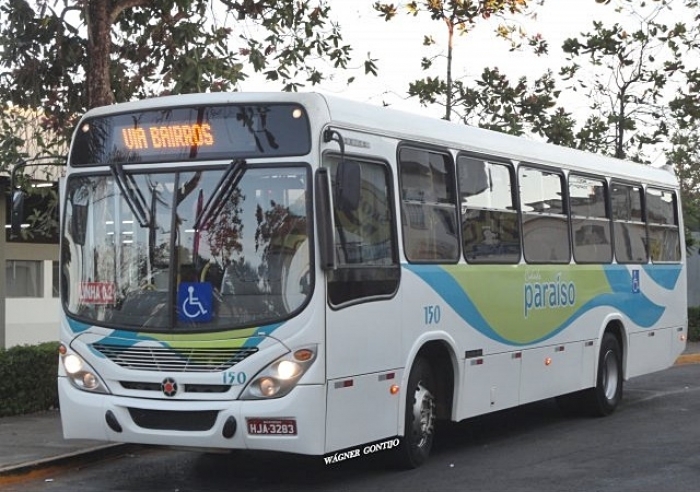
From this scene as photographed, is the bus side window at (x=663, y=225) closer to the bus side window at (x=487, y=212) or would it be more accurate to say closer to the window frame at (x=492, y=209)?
the window frame at (x=492, y=209)

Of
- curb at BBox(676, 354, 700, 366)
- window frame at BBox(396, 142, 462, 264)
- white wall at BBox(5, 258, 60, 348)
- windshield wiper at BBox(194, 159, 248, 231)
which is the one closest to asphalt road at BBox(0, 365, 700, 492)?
window frame at BBox(396, 142, 462, 264)

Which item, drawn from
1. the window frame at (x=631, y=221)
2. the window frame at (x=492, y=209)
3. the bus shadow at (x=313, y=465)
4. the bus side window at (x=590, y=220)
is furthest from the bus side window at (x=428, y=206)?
the window frame at (x=631, y=221)

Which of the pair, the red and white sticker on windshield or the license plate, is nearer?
the license plate

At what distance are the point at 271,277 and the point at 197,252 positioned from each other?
0.63m

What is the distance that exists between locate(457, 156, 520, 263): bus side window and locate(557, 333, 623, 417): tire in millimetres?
2760

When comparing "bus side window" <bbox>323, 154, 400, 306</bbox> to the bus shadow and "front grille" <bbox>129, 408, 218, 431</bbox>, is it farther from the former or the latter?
the bus shadow

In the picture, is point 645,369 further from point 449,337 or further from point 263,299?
point 263,299

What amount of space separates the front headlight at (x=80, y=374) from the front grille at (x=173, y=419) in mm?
393

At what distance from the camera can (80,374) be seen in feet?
30.5

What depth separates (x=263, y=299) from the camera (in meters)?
8.72

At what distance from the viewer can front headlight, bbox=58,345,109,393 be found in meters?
9.21

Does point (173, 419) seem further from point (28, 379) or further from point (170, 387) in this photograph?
point (28, 379)

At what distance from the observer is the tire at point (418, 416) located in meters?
9.95

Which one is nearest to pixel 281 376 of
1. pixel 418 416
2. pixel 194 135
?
pixel 418 416
